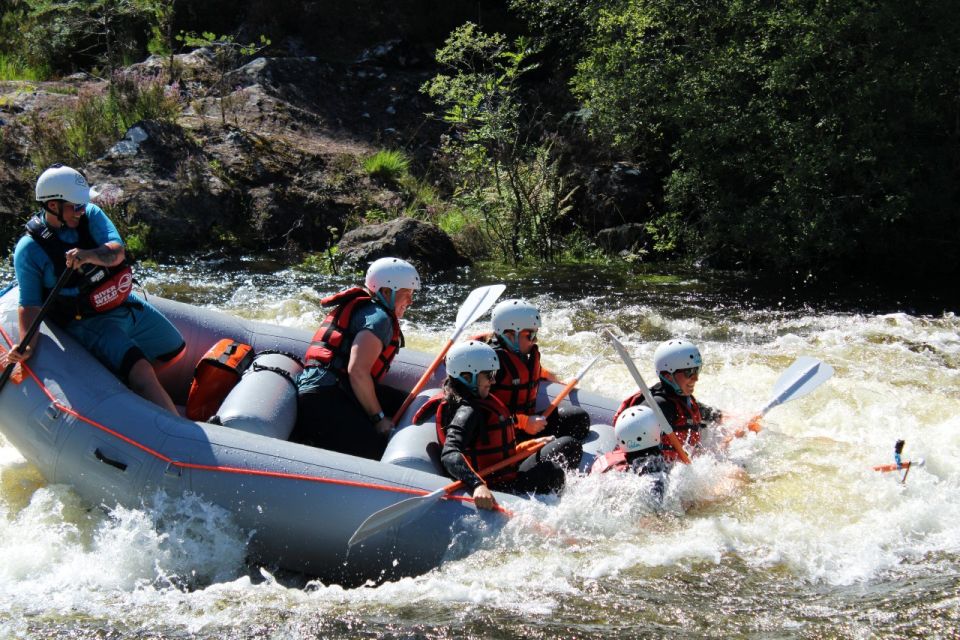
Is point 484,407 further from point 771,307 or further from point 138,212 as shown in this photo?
point 138,212

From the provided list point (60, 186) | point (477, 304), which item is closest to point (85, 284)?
point (60, 186)

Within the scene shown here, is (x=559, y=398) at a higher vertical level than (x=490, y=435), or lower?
lower

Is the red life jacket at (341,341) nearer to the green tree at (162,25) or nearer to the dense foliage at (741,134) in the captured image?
the dense foliage at (741,134)

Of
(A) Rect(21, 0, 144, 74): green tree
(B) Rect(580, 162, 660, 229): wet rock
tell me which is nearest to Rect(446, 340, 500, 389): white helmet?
(B) Rect(580, 162, 660, 229): wet rock

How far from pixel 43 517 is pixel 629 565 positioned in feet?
9.03

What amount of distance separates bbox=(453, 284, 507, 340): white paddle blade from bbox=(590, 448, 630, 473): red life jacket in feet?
5.42

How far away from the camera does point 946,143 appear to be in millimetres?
9734

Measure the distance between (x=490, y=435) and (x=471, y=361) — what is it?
38cm

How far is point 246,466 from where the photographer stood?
4473mm

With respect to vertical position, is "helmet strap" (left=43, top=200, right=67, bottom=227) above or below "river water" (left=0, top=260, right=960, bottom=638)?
above

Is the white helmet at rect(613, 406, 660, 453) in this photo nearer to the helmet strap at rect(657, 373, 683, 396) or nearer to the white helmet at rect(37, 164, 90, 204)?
the helmet strap at rect(657, 373, 683, 396)

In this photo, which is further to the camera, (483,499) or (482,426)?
(482,426)

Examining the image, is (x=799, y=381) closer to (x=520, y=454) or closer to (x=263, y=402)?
(x=520, y=454)

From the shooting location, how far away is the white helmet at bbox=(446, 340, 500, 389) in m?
4.75
